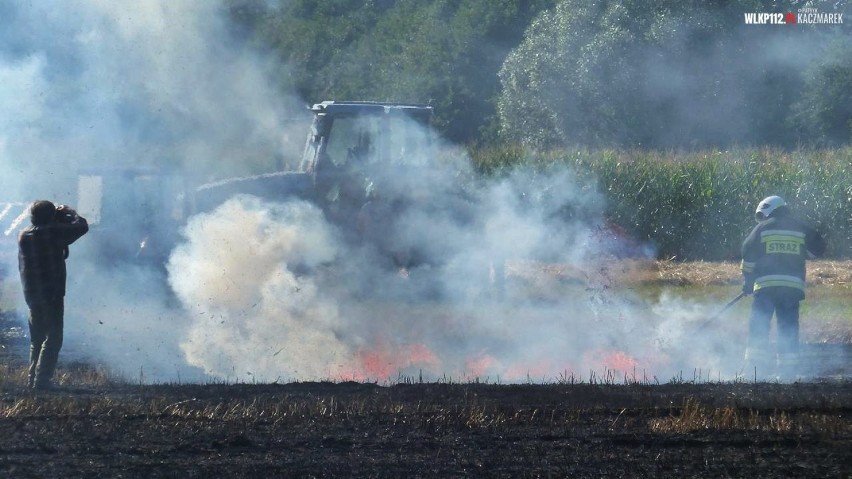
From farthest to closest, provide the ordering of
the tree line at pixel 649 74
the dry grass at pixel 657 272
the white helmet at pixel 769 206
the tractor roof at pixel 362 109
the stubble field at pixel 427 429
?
the tree line at pixel 649 74
the dry grass at pixel 657 272
the tractor roof at pixel 362 109
the white helmet at pixel 769 206
the stubble field at pixel 427 429

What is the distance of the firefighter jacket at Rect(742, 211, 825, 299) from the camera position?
12023 mm

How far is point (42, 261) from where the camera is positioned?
10891mm

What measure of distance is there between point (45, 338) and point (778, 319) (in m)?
8.13

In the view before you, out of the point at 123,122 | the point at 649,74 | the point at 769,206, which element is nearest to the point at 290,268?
the point at 769,206

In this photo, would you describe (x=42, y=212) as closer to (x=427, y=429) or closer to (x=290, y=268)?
(x=290, y=268)

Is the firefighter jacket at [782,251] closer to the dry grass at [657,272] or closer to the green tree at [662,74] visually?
the dry grass at [657,272]

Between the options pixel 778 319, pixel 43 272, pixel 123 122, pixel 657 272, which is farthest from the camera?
pixel 123 122

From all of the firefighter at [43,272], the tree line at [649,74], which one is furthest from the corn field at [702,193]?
the firefighter at [43,272]

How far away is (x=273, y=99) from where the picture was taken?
25938 mm

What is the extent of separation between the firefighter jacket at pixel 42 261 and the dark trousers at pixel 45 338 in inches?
3.9

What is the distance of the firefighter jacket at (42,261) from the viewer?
35.7 ft

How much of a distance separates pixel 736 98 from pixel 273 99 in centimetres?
1779

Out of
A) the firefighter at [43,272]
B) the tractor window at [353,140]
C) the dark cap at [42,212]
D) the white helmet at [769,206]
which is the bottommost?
the firefighter at [43,272]

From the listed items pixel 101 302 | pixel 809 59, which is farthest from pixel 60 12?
pixel 809 59
